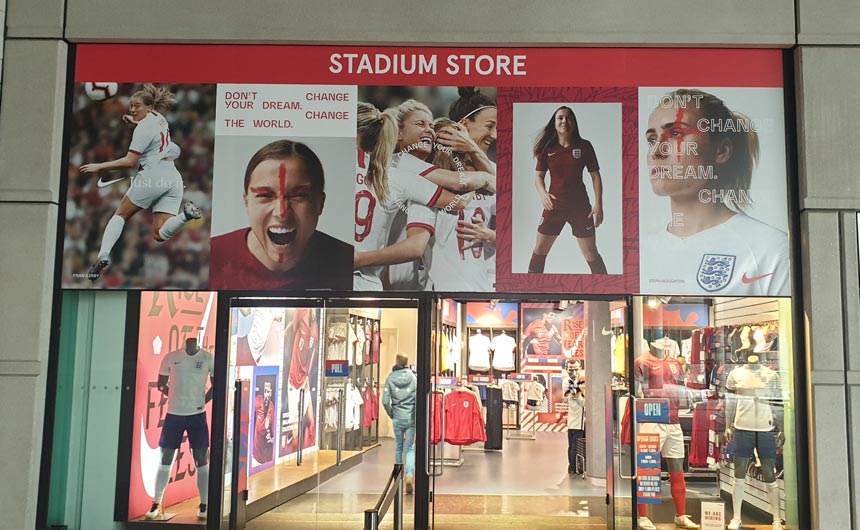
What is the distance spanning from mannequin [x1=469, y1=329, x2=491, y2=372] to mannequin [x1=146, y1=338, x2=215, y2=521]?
5851mm

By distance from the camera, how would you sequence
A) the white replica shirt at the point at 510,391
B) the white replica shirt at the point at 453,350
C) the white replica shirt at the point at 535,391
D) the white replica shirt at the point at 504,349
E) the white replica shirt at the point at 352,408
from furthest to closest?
1. the white replica shirt at the point at 535,391
2. the white replica shirt at the point at 504,349
3. the white replica shirt at the point at 510,391
4. the white replica shirt at the point at 453,350
5. the white replica shirt at the point at 352,408

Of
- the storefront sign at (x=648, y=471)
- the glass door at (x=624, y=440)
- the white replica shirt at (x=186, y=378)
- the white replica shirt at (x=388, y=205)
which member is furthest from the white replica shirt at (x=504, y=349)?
the white replica shirt at (x=186, y=378)

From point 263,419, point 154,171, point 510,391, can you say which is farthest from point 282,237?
point 510,391

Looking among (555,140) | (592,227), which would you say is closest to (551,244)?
(592,227)

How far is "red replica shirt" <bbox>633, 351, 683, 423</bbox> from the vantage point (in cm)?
541

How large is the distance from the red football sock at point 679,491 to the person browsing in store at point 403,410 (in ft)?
6.61

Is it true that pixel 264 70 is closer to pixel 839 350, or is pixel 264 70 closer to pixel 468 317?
pixel 839 350

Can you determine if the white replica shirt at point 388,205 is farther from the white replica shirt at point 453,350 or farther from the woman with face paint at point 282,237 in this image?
the white replica shirt at point 453,350

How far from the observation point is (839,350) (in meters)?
5.11

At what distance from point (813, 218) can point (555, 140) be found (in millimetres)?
2006

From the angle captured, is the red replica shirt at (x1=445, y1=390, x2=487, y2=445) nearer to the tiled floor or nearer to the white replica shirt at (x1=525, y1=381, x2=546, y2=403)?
the tiled floor

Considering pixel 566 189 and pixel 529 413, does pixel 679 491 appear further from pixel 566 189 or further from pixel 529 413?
pixel 529 413

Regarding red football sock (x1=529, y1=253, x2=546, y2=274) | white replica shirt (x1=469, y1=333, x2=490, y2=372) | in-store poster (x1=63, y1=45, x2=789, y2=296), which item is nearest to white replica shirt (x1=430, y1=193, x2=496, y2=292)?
in-store poster (x1=63, y1=45, x2=789, y2=296)

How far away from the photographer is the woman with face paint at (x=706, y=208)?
17.4 feet
